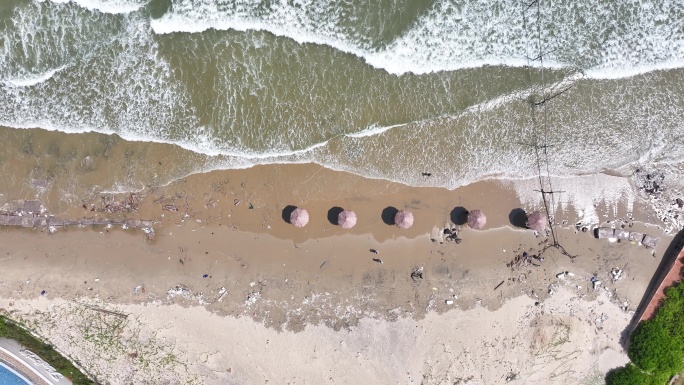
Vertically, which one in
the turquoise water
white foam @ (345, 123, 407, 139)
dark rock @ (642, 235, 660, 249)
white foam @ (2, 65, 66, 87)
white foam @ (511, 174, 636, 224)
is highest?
white foam @ (2, 65, 66, 87)

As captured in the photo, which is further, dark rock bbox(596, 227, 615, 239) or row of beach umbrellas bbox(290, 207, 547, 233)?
dark rock bbox(596, 227, 615, 239)

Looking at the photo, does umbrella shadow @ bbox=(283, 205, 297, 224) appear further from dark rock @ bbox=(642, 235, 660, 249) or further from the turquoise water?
dark rock @ bbox=(642, 235, 660, 249)

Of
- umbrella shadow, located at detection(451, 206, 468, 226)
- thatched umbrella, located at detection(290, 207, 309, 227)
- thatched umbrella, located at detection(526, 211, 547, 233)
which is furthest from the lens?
umbrella shadow, located at detection(451, 206, 468, 226)

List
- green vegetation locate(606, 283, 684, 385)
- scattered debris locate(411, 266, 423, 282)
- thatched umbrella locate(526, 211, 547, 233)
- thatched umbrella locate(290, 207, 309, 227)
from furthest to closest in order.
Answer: scattered debris locate(411, 266, 423, 282) < green vegetation locate(606, 283, 684, 385) < thatched umbrella locate(290, 207, 309, 227) < thatched umbrella locate(526, 211, 547, 233)

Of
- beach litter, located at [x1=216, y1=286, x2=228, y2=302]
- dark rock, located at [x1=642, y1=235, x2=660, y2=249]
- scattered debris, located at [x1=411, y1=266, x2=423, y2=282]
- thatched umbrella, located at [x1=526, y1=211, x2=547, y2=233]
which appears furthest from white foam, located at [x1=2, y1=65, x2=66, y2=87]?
dark rock, located at [x1=642, y1=235, x2=660, y2=249]

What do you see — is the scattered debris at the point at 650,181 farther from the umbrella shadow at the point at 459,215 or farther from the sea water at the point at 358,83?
the umbrella shadow at the point at 459,215

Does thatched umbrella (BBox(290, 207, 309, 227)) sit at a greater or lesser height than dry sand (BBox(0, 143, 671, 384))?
greater

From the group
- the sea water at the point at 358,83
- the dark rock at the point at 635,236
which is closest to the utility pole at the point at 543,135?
the sea water at the point at 358,83
